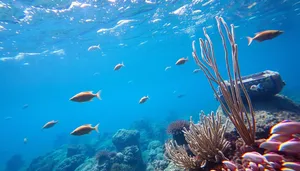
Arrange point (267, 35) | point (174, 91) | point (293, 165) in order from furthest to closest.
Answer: point (174, 91)
point (267, 35)
point (293, 165)

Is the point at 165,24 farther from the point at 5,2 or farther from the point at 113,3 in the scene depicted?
the point at 5,2

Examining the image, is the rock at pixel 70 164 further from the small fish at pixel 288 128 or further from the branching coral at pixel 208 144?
the small fish at pixel 288 128

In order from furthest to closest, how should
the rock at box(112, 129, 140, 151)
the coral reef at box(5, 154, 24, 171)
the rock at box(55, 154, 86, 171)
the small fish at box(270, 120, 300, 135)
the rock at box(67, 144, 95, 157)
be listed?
the coral reef at box(5, 154, 24, 171), the rock at box(67, 144, 95, 157), the rock at box(55, 154, 86, 171), the rock at box(112, 129, 140, 151), the small fish at box(270, 120, 300, 135)

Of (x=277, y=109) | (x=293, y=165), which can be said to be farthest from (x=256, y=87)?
(x=293, y=165)

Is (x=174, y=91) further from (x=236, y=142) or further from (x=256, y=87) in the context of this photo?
(x=236, y=142)

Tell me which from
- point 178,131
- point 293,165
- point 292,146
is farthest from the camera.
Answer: point 178,131

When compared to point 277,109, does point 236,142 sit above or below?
below

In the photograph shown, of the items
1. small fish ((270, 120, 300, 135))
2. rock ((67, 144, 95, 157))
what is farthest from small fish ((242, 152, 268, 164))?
rock ((67, 144, 95, 157))

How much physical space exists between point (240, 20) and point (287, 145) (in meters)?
31.1

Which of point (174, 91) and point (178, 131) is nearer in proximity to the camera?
point (178, 131)

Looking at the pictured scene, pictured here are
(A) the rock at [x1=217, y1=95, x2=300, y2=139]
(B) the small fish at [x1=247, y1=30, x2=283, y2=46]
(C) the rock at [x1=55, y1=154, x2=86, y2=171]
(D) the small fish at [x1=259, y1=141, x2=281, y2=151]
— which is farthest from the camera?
(C) the rock at [x1=55, y1=154, x2=86, y2=171]

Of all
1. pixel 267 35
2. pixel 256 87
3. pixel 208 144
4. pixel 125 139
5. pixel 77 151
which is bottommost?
pixel 208 144

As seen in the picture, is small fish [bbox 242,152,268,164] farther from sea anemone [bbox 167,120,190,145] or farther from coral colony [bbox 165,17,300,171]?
sea anemone [bbox 167,120,190,145]

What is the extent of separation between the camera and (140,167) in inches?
439
